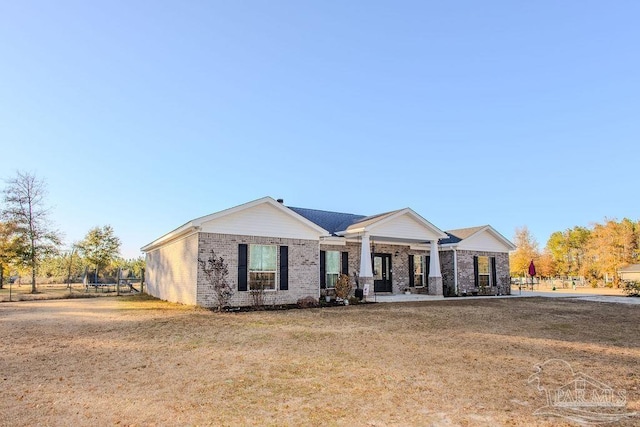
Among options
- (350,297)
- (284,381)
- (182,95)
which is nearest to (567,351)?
(284,381)

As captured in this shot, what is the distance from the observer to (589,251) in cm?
4369

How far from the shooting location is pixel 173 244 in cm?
1675

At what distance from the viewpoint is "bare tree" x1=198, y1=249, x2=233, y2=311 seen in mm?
12699

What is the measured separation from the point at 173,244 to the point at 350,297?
27.2 feet

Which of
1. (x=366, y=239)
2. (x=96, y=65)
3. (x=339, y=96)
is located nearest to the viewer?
(x=96, y=65)

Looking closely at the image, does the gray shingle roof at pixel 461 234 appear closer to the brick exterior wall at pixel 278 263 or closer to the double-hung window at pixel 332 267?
the double-hung window at pixel 332 267

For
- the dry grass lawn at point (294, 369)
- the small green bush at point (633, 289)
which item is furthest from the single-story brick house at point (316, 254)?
the small green bush at point (633, 289)

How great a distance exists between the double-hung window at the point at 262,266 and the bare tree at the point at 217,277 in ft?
3.41

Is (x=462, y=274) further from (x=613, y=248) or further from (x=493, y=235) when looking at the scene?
(x=613, y=248)

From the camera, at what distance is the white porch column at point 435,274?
789 inches

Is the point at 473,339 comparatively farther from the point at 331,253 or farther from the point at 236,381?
the point at 331,253

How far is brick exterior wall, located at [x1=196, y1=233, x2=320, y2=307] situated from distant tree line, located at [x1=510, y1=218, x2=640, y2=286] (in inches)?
1456

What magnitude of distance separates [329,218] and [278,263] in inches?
281

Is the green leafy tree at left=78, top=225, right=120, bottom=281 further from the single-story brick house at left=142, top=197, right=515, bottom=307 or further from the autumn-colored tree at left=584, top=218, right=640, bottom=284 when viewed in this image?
the autumn-colored tree at left=584, top=218, right=640, bottom=284
